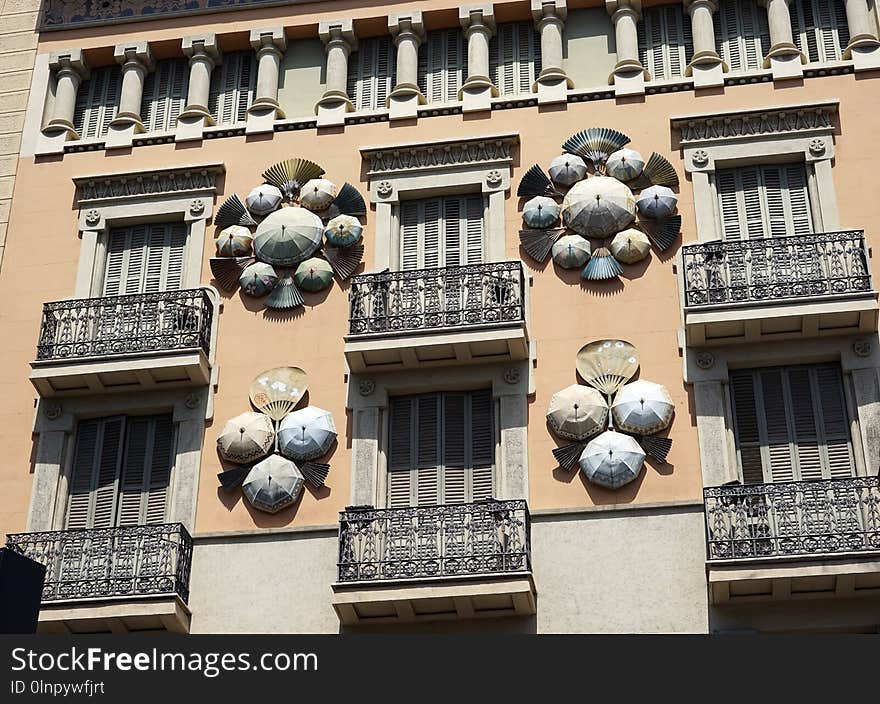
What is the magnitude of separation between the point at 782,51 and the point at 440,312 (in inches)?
250

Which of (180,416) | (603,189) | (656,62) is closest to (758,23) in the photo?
(656,62)

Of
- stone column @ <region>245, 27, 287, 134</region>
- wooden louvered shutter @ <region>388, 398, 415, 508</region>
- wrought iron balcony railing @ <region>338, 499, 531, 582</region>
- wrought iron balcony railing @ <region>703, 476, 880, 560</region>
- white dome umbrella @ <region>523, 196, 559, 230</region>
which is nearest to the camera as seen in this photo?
wrought iron balcony railing @ <region>703, 476, 880, 560</region>

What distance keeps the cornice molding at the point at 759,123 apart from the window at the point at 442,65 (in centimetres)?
342

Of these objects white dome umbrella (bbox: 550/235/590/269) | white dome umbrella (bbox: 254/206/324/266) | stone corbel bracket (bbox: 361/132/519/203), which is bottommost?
white dome umbrella (bbox: 550/235/590/269)

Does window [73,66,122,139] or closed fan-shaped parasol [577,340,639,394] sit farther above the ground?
window [73,66,122,139]

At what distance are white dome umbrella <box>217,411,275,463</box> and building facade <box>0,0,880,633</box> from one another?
0.06 metres

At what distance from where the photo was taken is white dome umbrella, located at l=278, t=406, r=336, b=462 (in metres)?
20.7

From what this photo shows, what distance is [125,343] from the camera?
21484 millimetres

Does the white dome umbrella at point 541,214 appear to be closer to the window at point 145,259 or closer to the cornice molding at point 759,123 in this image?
the cornice molding at point 759,123

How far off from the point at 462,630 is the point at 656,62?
9023 millimetres

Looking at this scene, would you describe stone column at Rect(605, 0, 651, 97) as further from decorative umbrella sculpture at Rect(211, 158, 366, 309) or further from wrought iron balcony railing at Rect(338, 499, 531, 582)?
wrought iron balcony railing at Rect(338, 499, 531, 582)

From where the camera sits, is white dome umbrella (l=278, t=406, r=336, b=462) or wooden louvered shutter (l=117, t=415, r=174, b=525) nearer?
white dome umbrella (l=278, t=406, r=336, b=462)

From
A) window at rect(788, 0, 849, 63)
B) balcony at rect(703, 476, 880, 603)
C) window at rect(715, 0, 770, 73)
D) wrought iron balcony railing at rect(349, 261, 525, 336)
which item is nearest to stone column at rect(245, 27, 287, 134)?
wrought iron balcony railing at rect(349, 261, 525, 336)

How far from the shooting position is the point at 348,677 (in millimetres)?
12578
